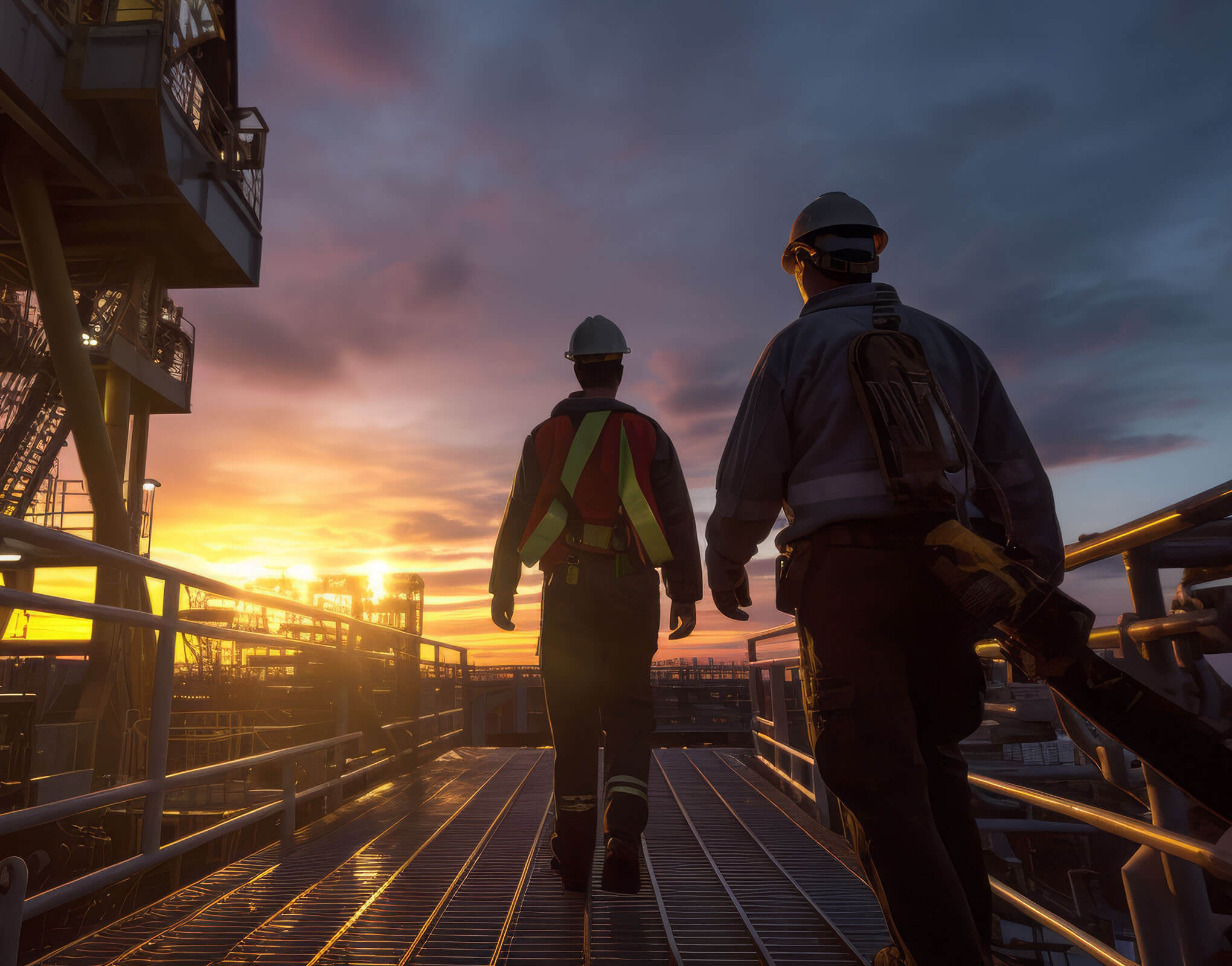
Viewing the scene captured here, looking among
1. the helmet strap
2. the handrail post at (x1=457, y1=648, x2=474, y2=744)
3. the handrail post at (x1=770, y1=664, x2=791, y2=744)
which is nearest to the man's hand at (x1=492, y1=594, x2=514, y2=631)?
the helmet strap

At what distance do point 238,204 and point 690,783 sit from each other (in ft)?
51.0

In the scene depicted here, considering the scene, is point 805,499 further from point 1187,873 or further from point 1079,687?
point 1187,873

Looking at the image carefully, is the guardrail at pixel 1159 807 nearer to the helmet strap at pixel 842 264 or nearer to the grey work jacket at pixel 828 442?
the grey work jacket at pixel 828 442

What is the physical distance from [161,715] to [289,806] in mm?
1187

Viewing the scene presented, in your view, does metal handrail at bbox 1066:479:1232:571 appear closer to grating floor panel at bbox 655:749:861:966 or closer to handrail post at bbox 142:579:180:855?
grating floor panel at bbox 655:749:861:966

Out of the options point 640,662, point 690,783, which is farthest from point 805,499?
point 690,783

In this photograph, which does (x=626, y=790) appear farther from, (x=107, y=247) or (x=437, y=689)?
(x=107, y=247)

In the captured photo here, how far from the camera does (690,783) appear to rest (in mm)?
6172

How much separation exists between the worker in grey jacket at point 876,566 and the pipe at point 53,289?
13.3m

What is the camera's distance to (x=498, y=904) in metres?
2.83

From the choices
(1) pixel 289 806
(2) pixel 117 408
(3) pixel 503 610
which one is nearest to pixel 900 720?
(3) pixel 503 610

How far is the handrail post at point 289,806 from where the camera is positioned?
3.72 m

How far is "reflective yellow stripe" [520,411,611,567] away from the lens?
3.10 meters

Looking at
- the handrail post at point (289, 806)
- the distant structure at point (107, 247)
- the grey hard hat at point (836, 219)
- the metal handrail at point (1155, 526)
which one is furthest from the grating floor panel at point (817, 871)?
the distant structure at point (107, 247)
